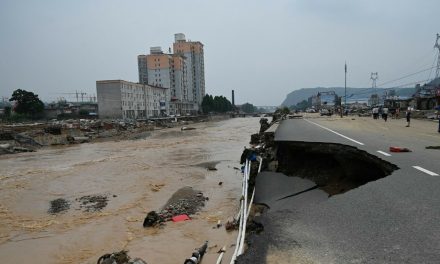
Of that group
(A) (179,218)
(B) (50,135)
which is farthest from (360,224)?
(B) (50,135)

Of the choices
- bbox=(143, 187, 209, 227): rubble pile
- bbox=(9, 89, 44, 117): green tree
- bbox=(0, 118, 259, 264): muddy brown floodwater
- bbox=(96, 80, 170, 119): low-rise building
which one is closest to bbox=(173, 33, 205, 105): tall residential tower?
bbox=(96, 80, 170, 119): low-rise building

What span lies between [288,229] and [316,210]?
37.8 inches

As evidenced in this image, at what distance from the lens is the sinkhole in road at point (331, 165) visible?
9578 millimetres

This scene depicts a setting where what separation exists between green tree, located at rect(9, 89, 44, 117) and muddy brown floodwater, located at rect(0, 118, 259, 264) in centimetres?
5978

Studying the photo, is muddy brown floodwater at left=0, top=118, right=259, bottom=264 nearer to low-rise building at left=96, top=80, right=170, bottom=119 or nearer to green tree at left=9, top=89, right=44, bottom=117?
green tree at left=9, top=89, right=44, bottom=117

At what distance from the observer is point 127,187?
18.1 m

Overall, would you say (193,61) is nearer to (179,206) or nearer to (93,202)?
(93,202)

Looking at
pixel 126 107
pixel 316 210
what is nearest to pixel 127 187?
pixel 316 210

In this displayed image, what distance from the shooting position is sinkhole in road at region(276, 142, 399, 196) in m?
9.58

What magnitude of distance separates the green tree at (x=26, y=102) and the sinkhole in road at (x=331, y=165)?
258 feet

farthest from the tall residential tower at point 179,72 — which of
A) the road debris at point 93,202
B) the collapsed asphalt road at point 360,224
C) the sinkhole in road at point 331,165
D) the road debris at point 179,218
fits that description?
the collapsed asphalt road at point 360,224

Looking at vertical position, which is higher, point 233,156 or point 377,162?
point 377,162

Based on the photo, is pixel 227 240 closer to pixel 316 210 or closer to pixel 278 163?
pixel 316 210

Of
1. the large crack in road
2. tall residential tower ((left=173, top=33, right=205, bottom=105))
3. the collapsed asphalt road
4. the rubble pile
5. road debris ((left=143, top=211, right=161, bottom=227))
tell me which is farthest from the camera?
tall residential tower ((left=173, top=33, right=205, bottom=105))
